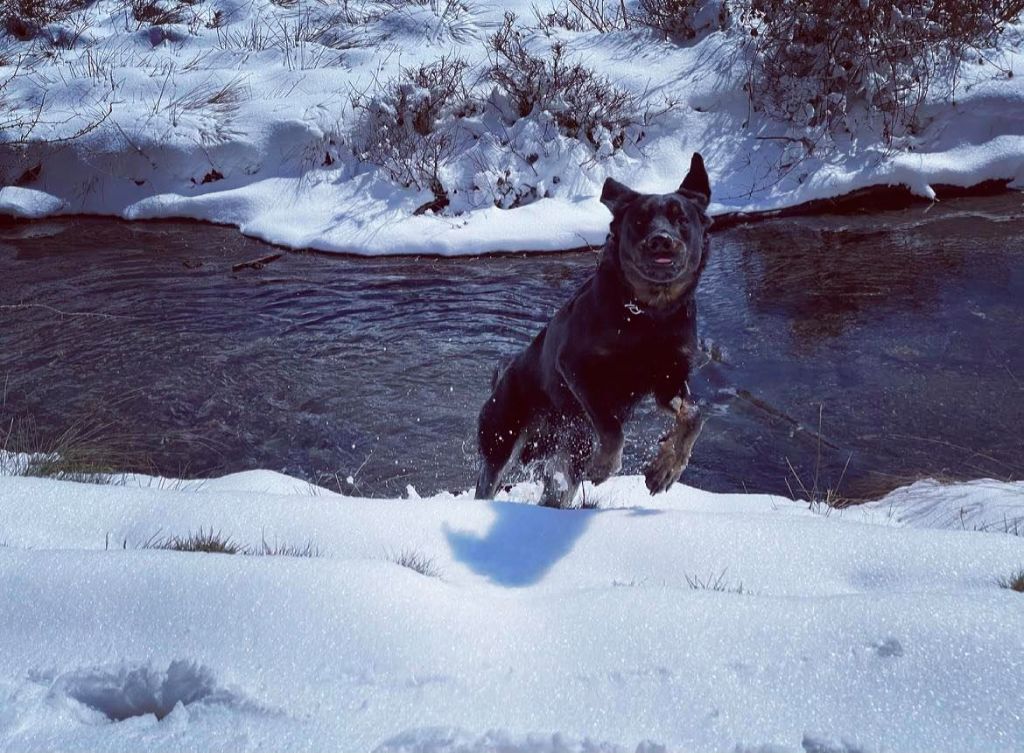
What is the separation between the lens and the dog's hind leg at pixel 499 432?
15.3ft

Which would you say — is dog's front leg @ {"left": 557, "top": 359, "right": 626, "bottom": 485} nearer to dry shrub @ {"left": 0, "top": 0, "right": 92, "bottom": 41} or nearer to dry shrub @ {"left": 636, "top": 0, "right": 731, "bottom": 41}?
dry shrub @ {"left": 636, "top": 0, "right": 731, "bottom": 41}

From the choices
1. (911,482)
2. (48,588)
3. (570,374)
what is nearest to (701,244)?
(570,374)

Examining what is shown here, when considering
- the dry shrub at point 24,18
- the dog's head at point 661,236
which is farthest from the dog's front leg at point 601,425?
the dry shrub at point 24,18

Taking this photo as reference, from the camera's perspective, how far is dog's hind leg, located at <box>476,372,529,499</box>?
4.66m

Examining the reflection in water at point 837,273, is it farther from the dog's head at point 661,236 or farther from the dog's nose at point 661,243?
the dog's nose at point 661,243

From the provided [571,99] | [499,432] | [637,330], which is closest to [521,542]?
[637,330]

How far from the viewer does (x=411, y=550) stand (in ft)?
9.27

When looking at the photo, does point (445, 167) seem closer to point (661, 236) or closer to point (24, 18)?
point (661, 236)

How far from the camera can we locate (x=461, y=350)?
650 cm

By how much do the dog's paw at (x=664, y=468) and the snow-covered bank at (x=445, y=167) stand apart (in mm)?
5261

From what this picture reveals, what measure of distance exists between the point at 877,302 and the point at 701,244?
321cm

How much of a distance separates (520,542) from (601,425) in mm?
1174

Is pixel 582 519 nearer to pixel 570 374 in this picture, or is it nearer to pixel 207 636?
pixel 570 374

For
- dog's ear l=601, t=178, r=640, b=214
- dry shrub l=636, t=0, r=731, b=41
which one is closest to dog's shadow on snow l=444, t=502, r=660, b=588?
dog's ear l=601, t=178, r=640, b=214
